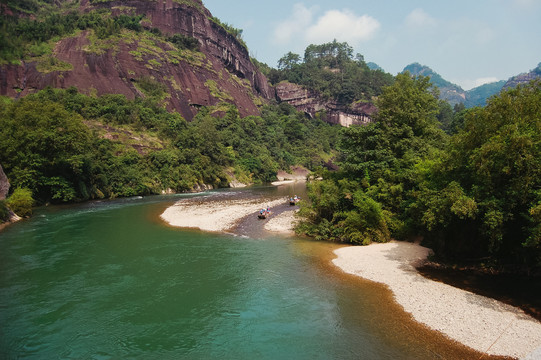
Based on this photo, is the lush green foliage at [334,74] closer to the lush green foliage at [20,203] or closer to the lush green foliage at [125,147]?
the lush green foliage at [125,147]

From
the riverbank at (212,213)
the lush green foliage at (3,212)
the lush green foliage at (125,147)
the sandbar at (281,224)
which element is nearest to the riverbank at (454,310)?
the sandbar at (281,224)

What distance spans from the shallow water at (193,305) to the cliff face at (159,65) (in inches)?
2745

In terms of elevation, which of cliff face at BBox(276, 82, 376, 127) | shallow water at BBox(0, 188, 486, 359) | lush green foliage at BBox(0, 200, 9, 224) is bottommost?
shallow water at BBox(0, 188, 486, 359)

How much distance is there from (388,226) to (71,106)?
218 feet

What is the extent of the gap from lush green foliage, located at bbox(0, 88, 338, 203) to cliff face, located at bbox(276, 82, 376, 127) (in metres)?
31.5

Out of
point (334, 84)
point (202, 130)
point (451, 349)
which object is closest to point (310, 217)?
point (451, 349)

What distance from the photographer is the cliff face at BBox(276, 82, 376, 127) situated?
142375 mm

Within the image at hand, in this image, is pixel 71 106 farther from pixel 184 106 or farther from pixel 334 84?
pixel 334 84

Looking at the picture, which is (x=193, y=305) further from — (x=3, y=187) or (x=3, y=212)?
(x=3, y=187)

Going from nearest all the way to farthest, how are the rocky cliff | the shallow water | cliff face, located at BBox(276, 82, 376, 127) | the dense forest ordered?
1. the shallow water
2. the dense forest
3. the rocky cliff
4. cliff face, located at BBox(276, 82, 376, 127)

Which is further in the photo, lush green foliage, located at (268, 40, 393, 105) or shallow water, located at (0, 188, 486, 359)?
A: lush green foliage, located at (268, 40, 393, 105)

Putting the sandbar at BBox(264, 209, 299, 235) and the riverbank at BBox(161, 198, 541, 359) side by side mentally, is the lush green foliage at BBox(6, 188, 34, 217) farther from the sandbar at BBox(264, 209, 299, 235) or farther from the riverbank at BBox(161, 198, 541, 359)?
the riverbank at BBox(161, 198, 541, 359)

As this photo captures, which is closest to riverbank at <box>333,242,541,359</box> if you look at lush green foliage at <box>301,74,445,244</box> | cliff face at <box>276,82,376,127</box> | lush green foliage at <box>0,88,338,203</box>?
lush green foliage at <box>301,74,445,244</box>

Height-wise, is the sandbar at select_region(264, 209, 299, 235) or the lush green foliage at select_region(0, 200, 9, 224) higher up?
the lush green foliage at select_region(0, 200, 9, 224)
